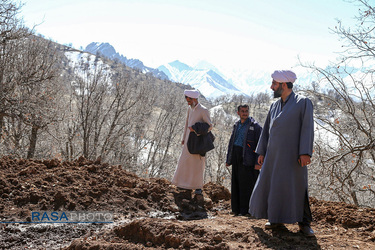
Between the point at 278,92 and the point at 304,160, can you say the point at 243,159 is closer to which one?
the point at 278,92

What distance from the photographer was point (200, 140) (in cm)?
556

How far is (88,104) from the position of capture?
1484 centimetres

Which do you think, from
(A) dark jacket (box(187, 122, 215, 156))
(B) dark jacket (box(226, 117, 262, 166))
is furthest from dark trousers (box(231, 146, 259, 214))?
(A) dark jacket (box(187, 122, 215, 156))

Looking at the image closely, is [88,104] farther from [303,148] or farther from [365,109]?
[303,148]

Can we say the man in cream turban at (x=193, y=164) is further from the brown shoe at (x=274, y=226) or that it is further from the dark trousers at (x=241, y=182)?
the brown shoe at (x=274, y=226)

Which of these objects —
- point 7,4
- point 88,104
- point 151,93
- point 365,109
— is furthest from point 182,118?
point 365,109

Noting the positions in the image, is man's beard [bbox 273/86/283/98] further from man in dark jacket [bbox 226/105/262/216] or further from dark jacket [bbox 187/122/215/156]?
dark jacket [bbox 187/122/215/156]

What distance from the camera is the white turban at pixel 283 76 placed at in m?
3.69

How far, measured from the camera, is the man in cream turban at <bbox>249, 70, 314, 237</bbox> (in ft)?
11.4

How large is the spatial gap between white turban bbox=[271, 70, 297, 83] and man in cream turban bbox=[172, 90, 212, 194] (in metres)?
2.03

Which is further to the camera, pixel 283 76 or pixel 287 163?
pixel 283 76

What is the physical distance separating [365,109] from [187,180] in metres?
5.54

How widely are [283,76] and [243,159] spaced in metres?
1.70

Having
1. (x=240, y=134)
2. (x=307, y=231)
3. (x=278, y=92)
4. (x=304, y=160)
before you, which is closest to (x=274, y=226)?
(x=307, y=231)
